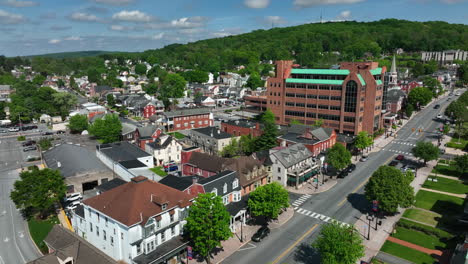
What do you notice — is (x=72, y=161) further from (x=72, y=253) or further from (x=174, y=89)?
(x=174, y=89)

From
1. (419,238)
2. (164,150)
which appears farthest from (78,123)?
(419,238)

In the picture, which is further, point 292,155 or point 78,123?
point 78,123

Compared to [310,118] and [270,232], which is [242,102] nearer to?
[310,118]

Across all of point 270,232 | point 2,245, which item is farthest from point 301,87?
point 2,245

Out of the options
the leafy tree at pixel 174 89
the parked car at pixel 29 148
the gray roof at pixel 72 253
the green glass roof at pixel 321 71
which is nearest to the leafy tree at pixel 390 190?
the gray roof at pixel 72 253

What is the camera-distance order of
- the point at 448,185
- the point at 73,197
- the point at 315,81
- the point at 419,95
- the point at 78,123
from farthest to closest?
1. the point at 419,95
2. the point at 78,123
3. the point at 315,81
4. the point at 448,185
5. the point at 73,197

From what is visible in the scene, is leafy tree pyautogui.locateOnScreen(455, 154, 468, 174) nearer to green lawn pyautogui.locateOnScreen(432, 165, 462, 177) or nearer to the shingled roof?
green lawn pyautogui.locateOnScreen(432, 165, 462, 177)

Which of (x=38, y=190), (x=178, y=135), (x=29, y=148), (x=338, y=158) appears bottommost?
(x=29, y=148)

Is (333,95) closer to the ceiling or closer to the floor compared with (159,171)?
closer to the ceiling
